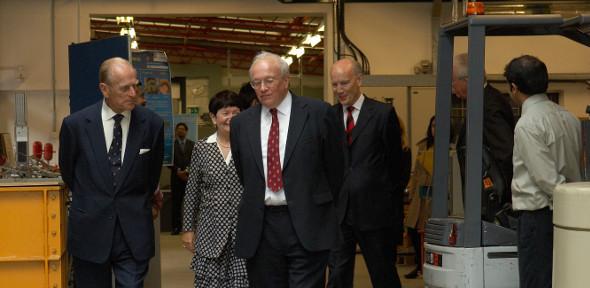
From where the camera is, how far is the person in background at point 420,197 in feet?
30.1

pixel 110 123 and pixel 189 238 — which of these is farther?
pixel 189 238

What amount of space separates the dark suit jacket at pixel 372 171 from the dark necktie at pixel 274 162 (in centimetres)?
151

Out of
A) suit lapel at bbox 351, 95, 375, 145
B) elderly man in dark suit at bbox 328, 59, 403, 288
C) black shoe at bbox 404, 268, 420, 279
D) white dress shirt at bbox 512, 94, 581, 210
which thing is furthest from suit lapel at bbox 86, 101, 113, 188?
black shoe at bbox 404, 268, 420, 279

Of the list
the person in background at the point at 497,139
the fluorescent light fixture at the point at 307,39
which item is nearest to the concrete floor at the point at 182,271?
the person in background at the point at 497,139

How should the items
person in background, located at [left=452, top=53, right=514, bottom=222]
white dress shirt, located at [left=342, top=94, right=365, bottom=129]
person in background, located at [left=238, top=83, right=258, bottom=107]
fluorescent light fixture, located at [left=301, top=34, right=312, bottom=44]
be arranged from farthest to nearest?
fluorescent light fixture, located at [left=301, top=34, right=312, bottom=44], white dress shirt, located at [left=342, top=94, right=365, bottom=129], person in background, located at [left=238, top=83, right=258, bottom=107], person in background, located at [left=452, top=53, right=514, bottom=222]

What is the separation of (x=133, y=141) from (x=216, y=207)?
Answer: 25.1 inches

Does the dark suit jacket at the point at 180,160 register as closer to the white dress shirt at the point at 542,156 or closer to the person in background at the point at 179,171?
the person in background at the point at 179,171

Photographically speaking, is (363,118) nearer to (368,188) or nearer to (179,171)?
(368,188)

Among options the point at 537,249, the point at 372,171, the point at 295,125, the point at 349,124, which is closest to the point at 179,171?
the point at 349,124

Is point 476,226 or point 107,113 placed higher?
point 107,113

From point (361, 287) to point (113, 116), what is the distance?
13.6ft

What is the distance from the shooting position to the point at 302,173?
4555mm

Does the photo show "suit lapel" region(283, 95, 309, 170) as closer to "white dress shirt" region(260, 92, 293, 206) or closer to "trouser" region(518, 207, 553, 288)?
"white dress shirt" region(260, 92, 293, 206)

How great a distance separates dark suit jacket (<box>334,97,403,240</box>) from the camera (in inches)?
240
